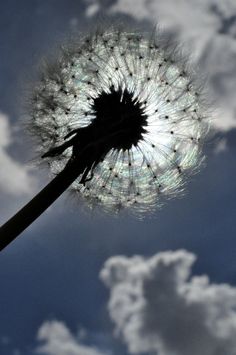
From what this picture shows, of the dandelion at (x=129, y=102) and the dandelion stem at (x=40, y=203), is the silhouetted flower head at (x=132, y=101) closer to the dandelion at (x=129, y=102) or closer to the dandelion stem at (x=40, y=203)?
the dandelion at (x=129, y=102)

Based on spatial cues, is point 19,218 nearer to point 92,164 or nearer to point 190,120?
point 92,164

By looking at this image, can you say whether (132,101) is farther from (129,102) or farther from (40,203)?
(40,203)

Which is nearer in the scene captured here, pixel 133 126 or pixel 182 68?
pixel 133 126

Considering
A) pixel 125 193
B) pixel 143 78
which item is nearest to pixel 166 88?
pixel 143 78

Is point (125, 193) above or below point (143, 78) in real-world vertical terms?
below

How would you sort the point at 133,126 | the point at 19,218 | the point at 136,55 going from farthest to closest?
the point at 136,55 → the point at 133,126 → the point at 19,218

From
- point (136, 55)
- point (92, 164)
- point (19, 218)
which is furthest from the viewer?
point (136, 55)

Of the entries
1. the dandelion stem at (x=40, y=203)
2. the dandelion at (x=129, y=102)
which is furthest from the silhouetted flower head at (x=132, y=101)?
the dandelion stem at (x=40, y=203)
